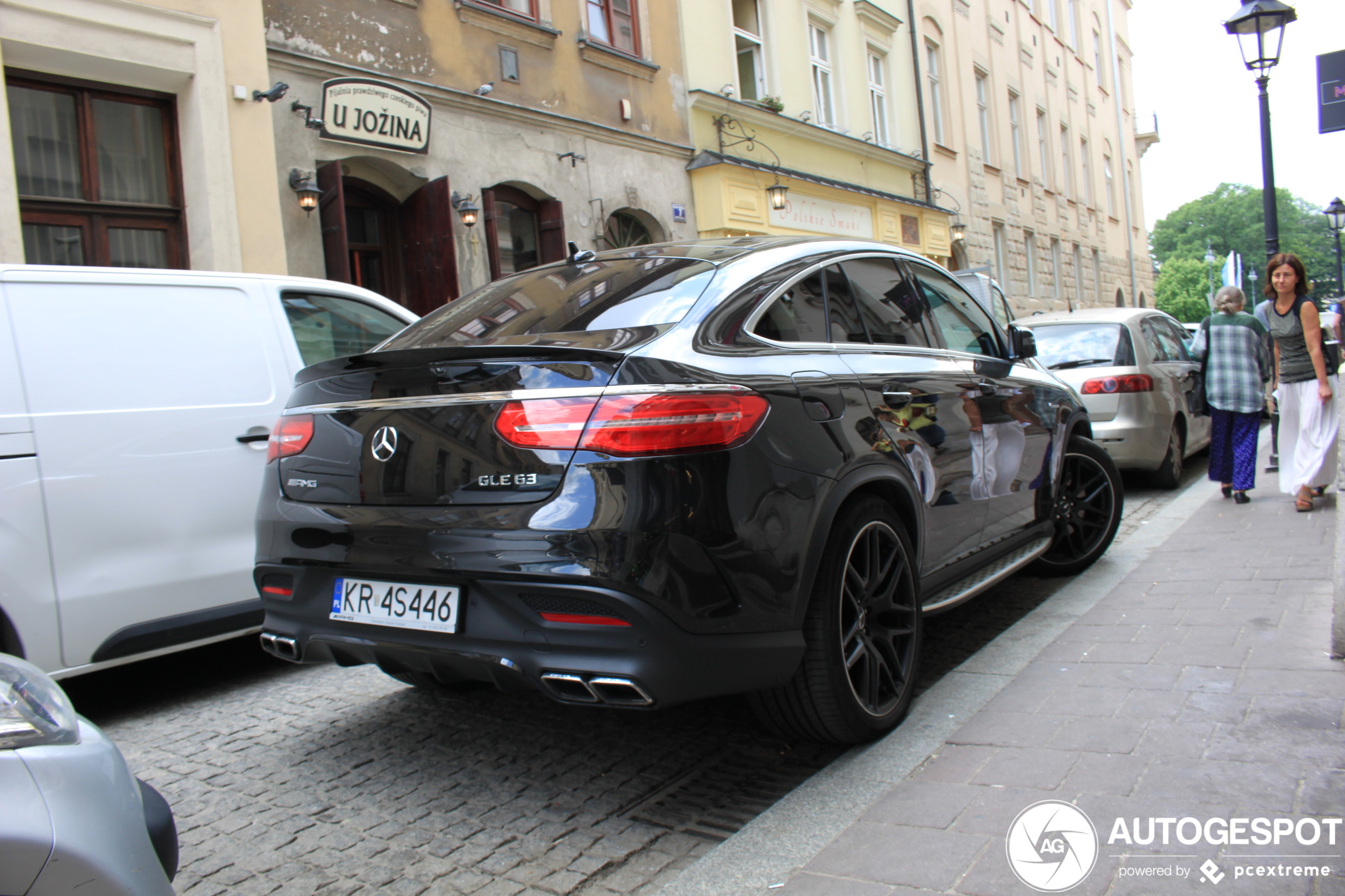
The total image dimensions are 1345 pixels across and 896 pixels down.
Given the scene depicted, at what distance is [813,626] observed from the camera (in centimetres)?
301

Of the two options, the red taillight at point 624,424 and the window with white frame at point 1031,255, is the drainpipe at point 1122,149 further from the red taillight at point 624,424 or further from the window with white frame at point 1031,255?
the red taillight at point 624,424

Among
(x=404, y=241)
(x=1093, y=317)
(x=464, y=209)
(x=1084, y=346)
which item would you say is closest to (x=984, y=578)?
(x=1084, y=346)

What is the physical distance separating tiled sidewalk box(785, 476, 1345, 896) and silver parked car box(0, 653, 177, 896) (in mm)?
1374

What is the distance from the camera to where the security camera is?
8.99 meters

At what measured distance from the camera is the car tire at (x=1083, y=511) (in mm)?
5539

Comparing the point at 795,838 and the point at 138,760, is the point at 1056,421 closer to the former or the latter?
the point at 795,838

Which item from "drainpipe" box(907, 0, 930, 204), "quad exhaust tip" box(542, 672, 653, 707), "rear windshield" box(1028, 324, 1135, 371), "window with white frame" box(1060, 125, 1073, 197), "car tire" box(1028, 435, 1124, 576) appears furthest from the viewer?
"window with white frame" box(1060, 125, 1073, 197)

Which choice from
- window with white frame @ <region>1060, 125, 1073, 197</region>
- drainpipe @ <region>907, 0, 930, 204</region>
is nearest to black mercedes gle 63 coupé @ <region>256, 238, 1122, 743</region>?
drainpipe @ <region>907, 0, 930, 204</region>

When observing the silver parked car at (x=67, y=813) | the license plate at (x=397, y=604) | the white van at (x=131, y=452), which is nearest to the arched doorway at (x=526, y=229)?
the white van at (x=131, y=452)

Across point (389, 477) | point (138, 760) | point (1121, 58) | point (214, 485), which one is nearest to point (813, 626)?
point (389, 477)

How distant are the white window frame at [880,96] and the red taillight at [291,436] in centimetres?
1836

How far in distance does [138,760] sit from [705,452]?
7.83ft

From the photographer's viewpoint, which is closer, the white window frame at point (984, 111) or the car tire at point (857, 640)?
the car tire at point (857, 640)

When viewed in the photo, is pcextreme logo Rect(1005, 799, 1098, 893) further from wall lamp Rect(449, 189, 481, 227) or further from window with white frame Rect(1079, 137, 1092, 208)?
window with white frame Rect(1079, 137, 1092, 208)
